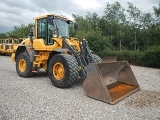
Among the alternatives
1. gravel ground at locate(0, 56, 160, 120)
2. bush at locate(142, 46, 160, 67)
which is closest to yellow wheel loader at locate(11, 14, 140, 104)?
gravel ground at locate(0, 56, 160, 120)

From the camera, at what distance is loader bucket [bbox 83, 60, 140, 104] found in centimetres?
571

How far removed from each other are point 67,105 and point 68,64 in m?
1.61

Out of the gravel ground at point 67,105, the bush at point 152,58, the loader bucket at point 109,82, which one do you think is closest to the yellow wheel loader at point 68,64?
the loader bucket at point 109,82

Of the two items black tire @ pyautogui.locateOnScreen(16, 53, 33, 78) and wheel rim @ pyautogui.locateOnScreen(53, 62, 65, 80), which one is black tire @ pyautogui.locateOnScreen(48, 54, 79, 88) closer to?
wheel rim @ pyautogui.locateOnScreen(53, 62, 65, 80)

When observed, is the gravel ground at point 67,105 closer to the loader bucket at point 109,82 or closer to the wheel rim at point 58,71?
the loader bucket at point 109,82

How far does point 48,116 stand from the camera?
15.1ft

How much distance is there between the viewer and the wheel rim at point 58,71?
279 inches

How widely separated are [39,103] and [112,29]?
31.9 metres

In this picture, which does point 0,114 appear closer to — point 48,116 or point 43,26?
point 48,116

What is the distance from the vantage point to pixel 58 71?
7.33 metres

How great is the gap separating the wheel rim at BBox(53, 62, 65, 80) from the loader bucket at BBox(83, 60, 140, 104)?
4.15 ft

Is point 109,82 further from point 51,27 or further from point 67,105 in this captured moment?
point 51,27

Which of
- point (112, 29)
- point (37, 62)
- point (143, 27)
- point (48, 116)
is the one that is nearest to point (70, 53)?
point (37, 62)

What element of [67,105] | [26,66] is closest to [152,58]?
[26,66]
